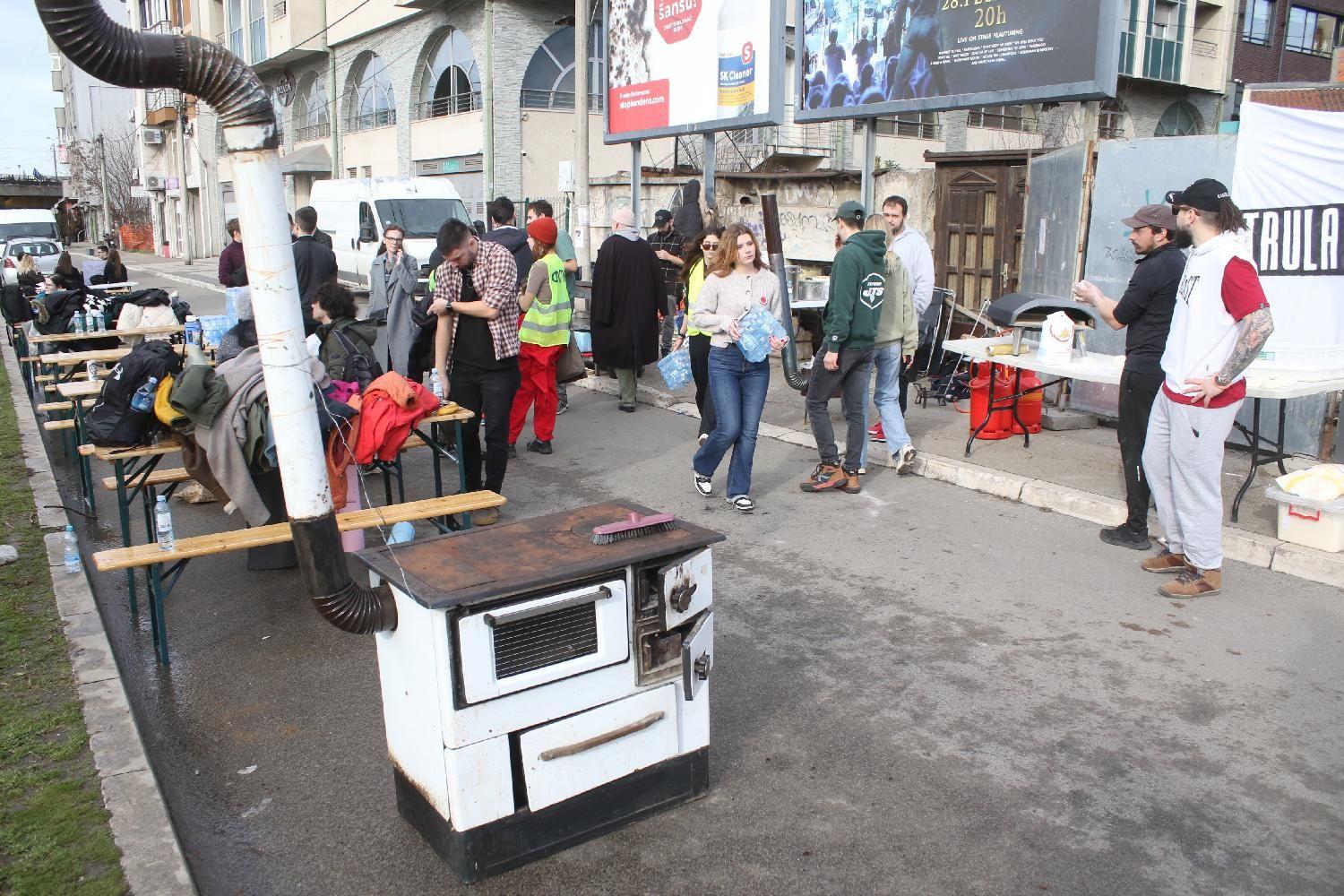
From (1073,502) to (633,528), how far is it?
14.6 feet

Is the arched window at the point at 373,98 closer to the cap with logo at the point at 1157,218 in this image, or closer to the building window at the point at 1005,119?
the building window at the point at 1005,119

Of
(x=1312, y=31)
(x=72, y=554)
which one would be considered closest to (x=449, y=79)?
(x=72, y=554)

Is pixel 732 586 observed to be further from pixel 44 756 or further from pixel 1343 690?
pixel 44 756

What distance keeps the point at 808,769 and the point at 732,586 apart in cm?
190

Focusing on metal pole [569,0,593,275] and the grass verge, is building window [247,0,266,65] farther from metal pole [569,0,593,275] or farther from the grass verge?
the grass verge

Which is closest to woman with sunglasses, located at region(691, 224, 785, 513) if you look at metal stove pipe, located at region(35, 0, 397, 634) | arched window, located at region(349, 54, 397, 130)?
metal stove pipe, located at region(35, 0, 397, 634)

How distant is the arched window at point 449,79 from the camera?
97.6 feet

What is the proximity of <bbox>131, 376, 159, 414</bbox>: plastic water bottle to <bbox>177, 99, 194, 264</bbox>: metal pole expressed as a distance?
1692 inches

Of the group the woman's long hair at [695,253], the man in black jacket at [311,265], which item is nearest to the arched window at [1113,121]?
the woman's long hair at [695,253]

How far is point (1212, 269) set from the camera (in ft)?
16.8

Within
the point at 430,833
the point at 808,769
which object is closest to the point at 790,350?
the point at 808,769

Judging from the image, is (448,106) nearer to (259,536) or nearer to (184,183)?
(184,183)

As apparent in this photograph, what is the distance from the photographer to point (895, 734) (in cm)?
403

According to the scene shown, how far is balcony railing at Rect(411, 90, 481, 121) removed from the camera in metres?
29.6
